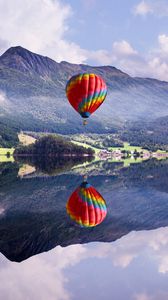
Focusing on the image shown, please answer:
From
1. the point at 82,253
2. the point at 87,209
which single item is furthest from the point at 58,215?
the point at 82,253

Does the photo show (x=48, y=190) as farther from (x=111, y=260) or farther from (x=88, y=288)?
(x=88, y=288)

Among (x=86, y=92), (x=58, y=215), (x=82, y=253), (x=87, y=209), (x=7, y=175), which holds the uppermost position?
(x=86, y=92)

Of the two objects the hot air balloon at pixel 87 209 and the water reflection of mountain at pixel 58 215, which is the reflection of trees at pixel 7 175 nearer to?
the water reflection of mountain at pixel 58 215

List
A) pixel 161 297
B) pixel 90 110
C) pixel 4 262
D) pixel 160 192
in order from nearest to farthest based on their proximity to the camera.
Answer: pixel 161 297 < pixel 4 262 < pixel 160 192 < pixel 90 110

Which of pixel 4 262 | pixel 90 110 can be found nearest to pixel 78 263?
pixel 4 262

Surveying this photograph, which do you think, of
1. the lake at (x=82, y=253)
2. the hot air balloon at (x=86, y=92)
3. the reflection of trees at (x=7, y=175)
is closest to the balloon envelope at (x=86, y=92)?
the hot air balloon at (x=86, y=92)

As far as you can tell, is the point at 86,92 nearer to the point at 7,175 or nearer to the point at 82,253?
the point at 7,175
